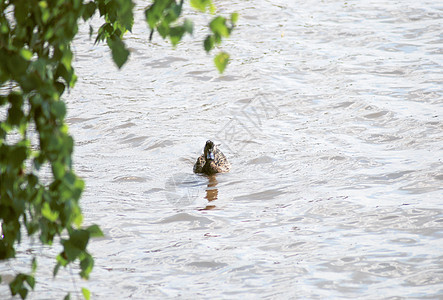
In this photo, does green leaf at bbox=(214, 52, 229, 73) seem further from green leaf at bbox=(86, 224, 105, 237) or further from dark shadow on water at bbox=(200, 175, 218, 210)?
dark shadow on water at bbox=(200, 175, 218, 210)

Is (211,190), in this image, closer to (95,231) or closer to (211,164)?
(211,164)

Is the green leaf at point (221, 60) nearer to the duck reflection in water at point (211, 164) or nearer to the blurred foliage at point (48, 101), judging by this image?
the blurred foliage at point (48, 101)

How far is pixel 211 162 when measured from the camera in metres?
9.17

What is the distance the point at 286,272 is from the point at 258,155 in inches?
140

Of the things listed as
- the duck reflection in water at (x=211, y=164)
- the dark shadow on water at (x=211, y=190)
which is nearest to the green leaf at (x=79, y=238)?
the dark shadow on water at (x=211, y=190)

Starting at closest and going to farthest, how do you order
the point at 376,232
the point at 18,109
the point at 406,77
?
the point at 18,109
the point at 376,232
the point at 406,77

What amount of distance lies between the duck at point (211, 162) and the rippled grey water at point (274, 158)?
128 millimetres

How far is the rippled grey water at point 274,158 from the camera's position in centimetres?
639

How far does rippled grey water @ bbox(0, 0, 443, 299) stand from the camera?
639cm

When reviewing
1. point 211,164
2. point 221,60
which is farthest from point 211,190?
point 221,60

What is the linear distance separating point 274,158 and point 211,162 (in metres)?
0.97

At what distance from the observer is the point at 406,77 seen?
12375mm

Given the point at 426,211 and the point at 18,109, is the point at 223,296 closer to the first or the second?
the point at 426,211

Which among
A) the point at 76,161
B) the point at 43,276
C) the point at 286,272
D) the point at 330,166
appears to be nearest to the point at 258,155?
the point at 330,166
